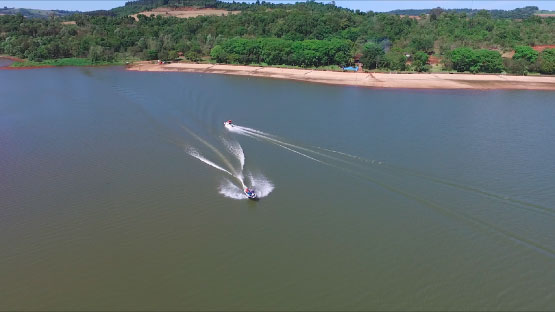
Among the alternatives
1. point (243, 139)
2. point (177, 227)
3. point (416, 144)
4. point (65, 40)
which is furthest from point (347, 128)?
point (65, 40)

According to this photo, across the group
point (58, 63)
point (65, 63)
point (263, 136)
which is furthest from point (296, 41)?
point (263, 136)

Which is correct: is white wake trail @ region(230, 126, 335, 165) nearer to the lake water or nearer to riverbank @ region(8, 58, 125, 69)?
the lake water

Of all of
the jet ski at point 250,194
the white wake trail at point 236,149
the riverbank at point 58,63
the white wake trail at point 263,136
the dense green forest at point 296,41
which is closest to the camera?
the jet ski at point 250,194

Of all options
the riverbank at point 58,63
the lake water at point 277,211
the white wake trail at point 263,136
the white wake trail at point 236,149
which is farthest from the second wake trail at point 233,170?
the riverbank at point 58,63

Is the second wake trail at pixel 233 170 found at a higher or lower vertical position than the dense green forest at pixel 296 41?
lower

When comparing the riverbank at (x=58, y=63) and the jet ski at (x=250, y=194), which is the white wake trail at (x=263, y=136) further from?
the riverbank at (x=58, y=63)

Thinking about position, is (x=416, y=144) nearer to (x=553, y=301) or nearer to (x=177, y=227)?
(x=553, y=301)
